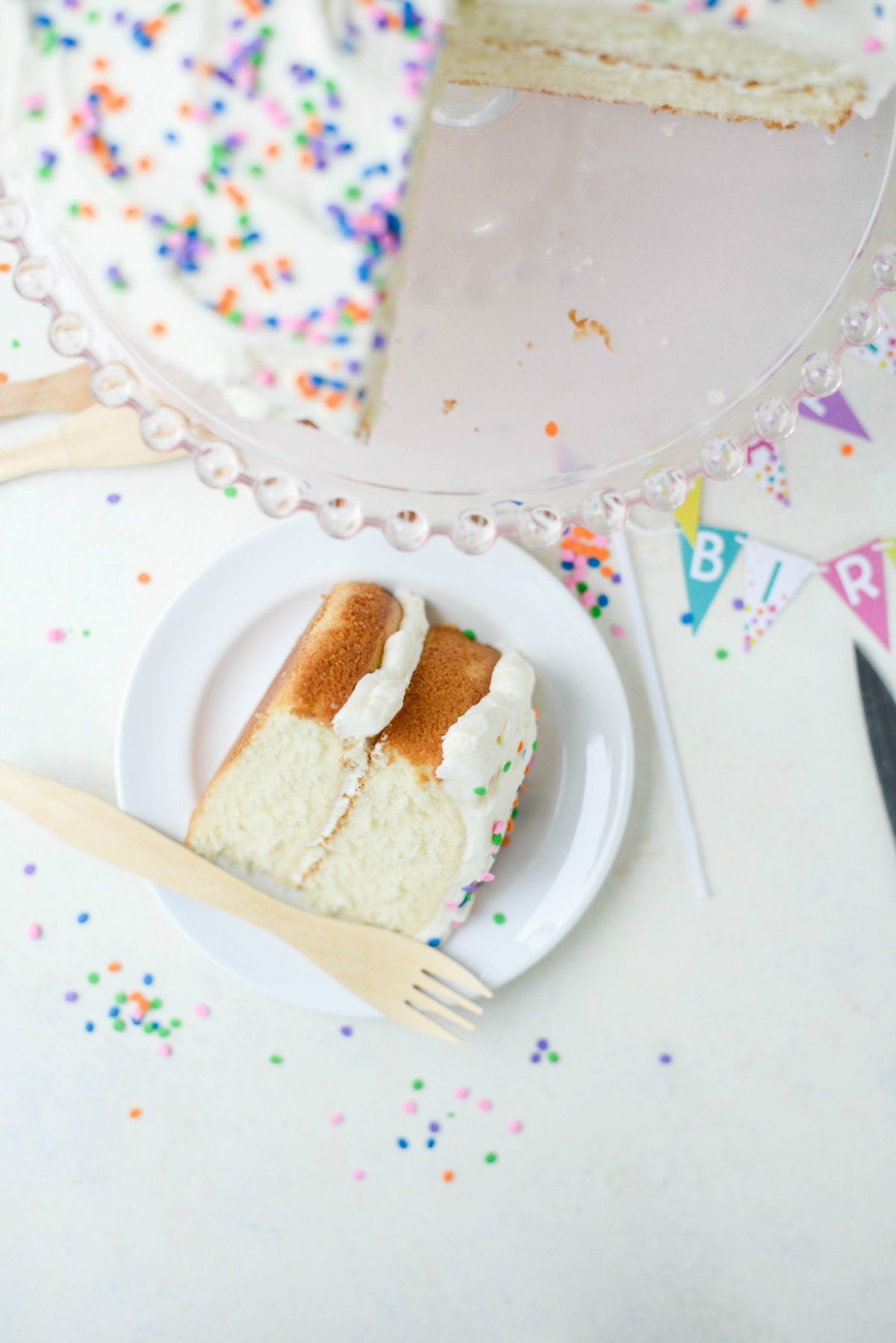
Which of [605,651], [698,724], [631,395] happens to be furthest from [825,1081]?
[631,395]

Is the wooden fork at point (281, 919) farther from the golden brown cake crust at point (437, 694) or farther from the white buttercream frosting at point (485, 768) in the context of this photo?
the golden brown cake crust at point (437, 694)

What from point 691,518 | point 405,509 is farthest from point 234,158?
point 691,518

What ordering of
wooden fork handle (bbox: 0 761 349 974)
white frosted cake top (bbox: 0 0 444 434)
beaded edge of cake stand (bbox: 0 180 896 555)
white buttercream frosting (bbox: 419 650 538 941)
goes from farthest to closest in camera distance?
wooden fork handle (bbox: 0 761 349 974)
white buttercream frosting (bbox: 419 650 538 941)
beaded edge of cake stand (bbox: 0 180 896 555)
white frosted cake top (bbox: 0 0 444 434)

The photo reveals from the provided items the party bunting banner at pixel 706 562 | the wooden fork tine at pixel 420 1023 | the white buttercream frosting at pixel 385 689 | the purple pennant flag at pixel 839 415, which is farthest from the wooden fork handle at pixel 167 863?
the purple pennant flag at pixel 839 415

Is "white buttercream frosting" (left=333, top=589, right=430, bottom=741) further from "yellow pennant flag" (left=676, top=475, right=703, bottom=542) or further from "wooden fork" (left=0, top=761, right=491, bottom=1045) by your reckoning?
"yellow pennant flag" (left=676, top=475, right=703, bottom=542)

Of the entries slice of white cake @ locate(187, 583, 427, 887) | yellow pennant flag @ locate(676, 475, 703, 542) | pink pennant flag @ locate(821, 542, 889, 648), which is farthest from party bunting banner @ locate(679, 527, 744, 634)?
slice of white cake @ locate(187, 583, 427, 887)

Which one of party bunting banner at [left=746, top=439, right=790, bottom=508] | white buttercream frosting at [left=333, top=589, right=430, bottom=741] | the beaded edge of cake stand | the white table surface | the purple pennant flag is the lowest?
the white table surface

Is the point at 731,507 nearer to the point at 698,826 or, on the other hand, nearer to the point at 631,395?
the point at 698,826
